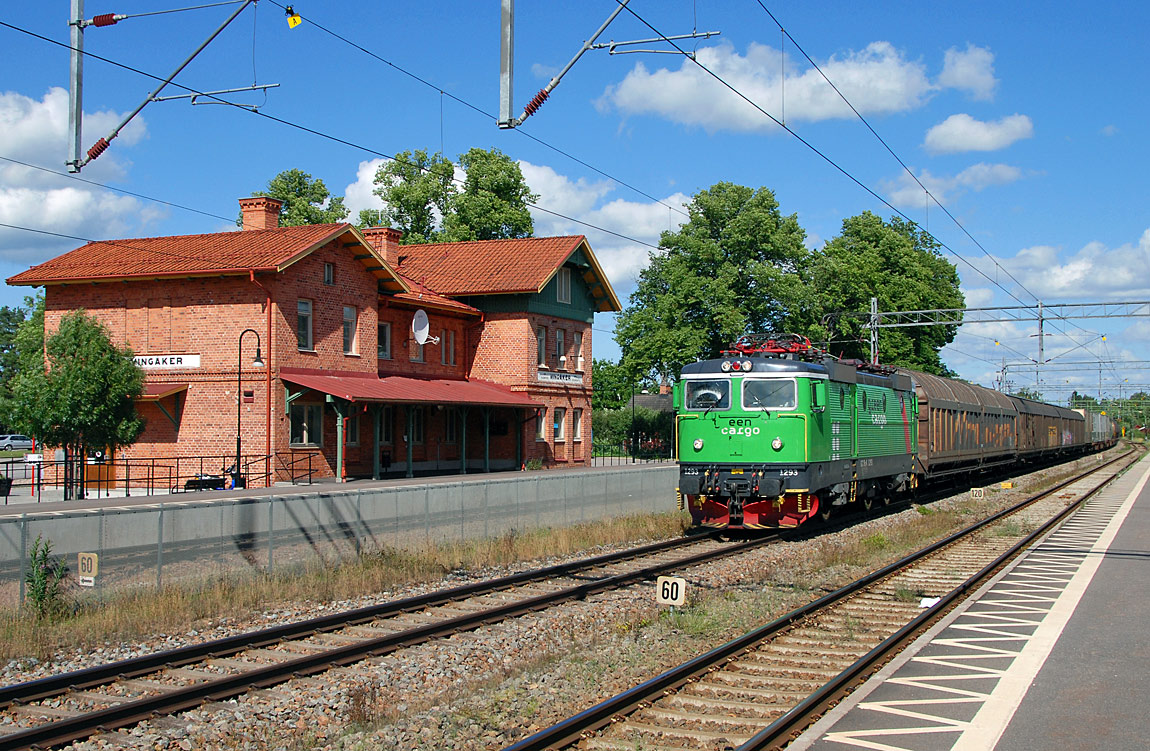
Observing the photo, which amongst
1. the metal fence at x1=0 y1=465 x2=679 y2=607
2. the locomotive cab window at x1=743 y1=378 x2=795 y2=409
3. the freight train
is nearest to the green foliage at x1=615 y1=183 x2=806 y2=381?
the freight train

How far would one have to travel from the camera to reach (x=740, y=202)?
53.1 metres

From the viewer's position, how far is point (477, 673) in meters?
10.2

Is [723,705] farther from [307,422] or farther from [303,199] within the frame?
[303,199]

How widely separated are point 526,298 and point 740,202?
18.0m

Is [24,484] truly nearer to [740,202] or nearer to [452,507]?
[452,507]

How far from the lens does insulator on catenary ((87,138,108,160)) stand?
12914mm

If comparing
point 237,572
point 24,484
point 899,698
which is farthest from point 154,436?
point 899,698

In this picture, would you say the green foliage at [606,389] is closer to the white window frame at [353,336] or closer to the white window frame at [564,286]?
the white window frame at [564,286]

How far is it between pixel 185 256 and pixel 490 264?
13.2m

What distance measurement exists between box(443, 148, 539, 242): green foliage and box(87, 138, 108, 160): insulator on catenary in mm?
44285

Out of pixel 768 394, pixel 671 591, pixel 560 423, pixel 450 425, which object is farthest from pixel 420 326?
pixel 671 591

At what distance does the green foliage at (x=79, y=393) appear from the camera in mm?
26922

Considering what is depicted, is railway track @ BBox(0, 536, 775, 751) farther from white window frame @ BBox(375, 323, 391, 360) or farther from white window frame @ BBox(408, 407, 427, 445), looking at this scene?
white window frame @ BBox(408, 407, 427, 445)

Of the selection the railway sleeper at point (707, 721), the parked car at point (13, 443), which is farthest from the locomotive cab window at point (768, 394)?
the parked car at point (13, 443)
